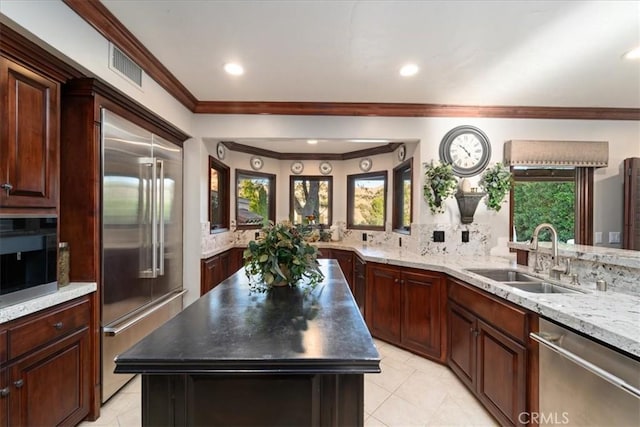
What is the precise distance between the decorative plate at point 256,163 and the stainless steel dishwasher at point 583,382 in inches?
160

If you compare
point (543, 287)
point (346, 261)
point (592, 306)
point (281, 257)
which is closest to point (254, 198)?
point (346, 261)

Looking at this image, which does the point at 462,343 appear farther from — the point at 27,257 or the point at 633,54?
the point at 27,257

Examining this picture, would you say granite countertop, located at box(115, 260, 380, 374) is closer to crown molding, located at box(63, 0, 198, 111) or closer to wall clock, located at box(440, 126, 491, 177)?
crown molding, located at box(63, 0, 198, 111)

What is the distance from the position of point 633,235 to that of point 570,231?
647 mm

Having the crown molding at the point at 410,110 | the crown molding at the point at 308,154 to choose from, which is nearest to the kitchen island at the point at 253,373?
the crown molding at the point at 410,110

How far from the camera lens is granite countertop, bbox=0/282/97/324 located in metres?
1.34

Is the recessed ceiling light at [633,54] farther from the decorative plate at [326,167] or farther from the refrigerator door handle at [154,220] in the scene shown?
the refrigerator door handle at [154,220]

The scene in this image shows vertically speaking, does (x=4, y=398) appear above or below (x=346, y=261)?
below

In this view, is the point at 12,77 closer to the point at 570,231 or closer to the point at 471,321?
the point at 471,321

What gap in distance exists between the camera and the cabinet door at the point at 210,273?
323 cm

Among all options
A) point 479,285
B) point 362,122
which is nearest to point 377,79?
point 362,122

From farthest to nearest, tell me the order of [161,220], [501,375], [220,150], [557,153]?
[220,150], [557,153], [161,220], [501,375]

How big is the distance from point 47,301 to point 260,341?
1409 mm

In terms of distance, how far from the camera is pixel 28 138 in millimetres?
1509
